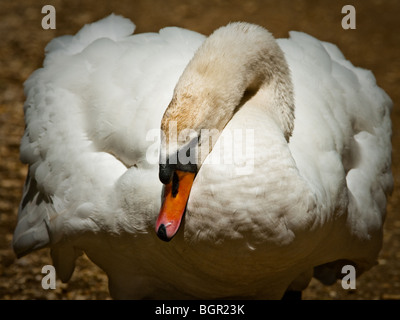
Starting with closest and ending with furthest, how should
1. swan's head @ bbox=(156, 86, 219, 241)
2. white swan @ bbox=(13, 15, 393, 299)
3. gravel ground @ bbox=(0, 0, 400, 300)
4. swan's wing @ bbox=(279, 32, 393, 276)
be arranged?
swan's head @ bbox=(156, 86, 219, 241) < white swan @ bbox=(13, 15, 393, 299) < swan's wing @ bbox=(279, 32, 393, 276) < gravel ground @ bbox=(0, 0, 400, 300)

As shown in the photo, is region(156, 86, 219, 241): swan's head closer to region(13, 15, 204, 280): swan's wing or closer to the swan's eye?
the swan's eye

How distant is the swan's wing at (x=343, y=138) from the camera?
2227 millimetres

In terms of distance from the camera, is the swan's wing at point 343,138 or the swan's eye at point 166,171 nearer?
the swan's eye at point 166,171

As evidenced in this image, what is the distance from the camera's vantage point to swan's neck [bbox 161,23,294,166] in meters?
1.86

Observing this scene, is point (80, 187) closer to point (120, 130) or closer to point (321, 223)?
point (120, 130)

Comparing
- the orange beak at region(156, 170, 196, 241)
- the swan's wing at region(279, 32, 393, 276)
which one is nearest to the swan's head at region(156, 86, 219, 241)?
the orange beak at region(156, 170, 196, 241)

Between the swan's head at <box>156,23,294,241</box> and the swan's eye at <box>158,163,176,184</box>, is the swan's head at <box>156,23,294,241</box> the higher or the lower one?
the higher one

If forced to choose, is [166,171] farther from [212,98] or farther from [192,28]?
[192,28]

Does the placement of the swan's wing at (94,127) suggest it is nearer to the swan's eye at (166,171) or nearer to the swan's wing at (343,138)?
the swan's eye at (166,171)

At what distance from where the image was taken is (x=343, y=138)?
97.3 inches

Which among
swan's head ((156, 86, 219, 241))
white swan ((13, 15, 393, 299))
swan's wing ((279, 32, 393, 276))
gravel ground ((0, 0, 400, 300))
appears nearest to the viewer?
swan's head ((156, 86, 219, 241))

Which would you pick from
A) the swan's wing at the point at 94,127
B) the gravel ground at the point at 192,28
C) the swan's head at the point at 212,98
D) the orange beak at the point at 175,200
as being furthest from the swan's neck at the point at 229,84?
the gravel ground at the point at 192,28

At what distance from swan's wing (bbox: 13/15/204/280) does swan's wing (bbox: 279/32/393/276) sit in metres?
0.49
